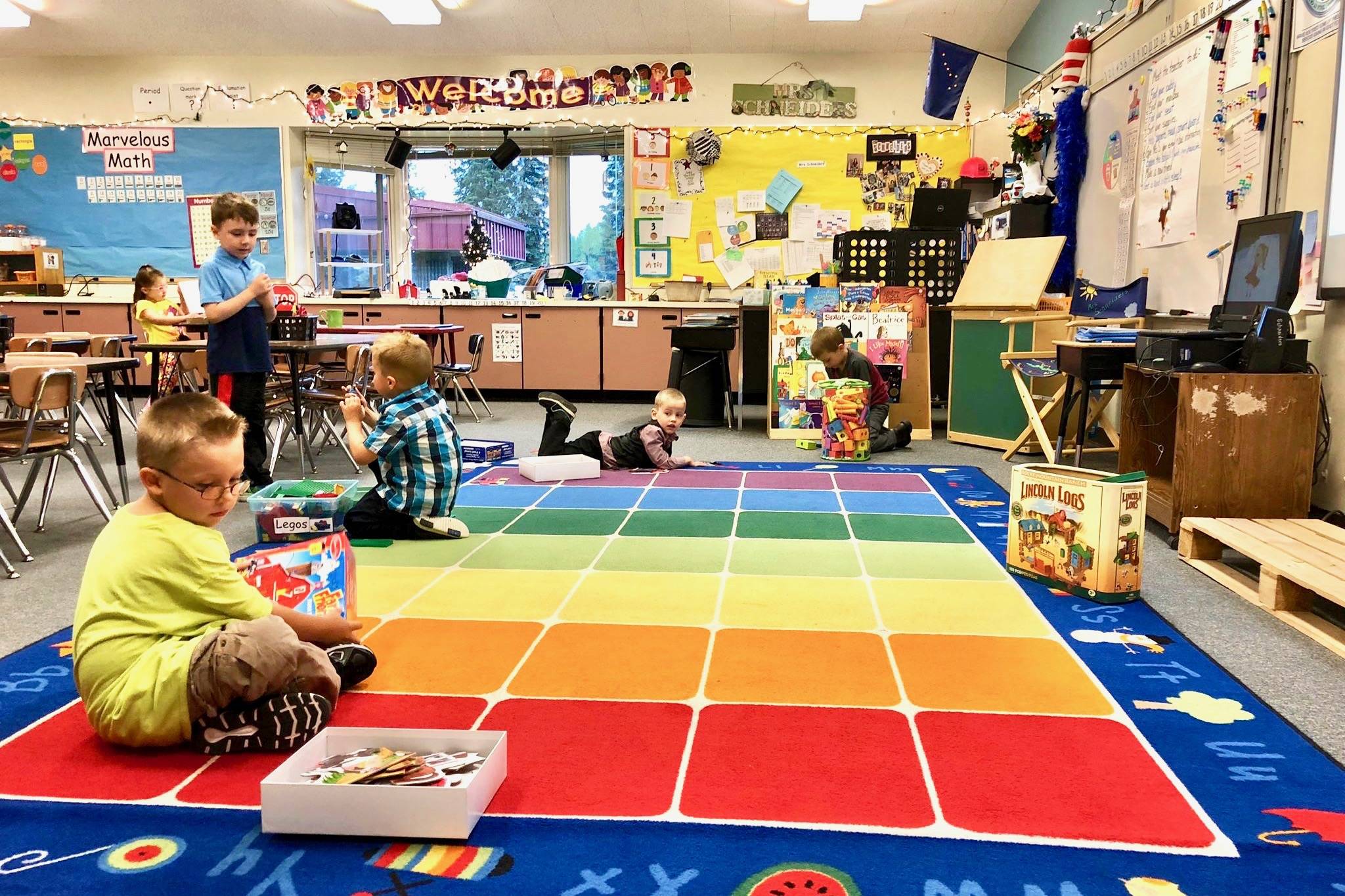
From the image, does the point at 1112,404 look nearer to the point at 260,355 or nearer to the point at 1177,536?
the point at 1177,536

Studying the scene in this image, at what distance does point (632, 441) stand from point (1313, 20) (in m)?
3.22

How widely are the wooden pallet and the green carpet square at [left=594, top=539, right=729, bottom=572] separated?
4.98ft

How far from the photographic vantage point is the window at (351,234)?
935cm

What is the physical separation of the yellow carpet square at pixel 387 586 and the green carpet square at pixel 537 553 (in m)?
0.17

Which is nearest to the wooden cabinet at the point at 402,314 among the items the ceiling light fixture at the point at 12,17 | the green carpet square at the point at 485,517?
the ceiling light fixture at the point at 12,17

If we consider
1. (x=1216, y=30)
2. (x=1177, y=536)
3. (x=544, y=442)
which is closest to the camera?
(x=1177, y=536)

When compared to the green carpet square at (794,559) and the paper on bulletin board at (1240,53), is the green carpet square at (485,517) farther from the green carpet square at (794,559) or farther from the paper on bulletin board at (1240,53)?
the paper on bulletin board at (1240,53)

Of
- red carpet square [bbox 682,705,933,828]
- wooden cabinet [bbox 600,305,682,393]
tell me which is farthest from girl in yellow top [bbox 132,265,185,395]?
red carpet square [bbox 682,705,933,828]

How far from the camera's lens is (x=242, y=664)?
5.58 feet

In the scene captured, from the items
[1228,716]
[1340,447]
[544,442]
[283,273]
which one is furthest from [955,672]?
[283,273]

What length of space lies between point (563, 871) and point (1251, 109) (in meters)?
4.22

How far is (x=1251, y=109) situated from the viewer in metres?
4.10

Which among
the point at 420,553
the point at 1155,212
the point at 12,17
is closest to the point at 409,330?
the point at 420,553

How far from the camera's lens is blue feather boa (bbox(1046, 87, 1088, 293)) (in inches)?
247
